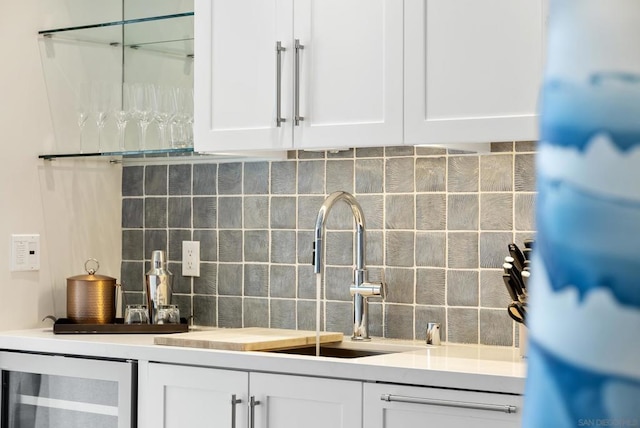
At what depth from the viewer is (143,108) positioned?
9.84 ft

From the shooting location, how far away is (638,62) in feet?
0.80

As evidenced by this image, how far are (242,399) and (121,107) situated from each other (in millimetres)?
1177

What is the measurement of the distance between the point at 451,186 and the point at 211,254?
91cm

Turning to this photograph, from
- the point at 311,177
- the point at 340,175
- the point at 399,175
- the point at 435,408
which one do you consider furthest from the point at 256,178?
the point at 435,408

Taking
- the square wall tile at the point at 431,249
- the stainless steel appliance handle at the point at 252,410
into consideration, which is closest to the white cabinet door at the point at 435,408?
the stainless steel appliance handle at the point at 252,410

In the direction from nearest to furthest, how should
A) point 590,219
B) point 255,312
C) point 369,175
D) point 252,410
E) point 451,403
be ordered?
point 590,219
point 451,403
point 252,410
point 369,175
point 255,312

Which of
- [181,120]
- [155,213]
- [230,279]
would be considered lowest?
[230,279]

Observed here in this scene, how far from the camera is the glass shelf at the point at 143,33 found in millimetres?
2971

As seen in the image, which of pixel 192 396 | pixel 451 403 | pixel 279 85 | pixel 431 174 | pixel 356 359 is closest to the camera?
pixel 451 403

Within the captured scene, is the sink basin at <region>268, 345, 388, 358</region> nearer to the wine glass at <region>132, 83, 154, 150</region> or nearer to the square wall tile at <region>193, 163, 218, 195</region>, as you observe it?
the square wall tile at <region>193, 163, 218, 195</region>

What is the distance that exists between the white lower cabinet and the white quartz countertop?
0.08 feet

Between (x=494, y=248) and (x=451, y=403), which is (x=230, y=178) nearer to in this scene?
(x=494, y=248)

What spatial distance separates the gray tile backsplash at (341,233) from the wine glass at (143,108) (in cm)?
29

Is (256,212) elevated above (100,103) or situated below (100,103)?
below
